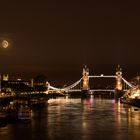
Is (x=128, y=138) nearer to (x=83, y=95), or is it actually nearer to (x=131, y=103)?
(x=131, y=103)

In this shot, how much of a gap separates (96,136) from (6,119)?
13.1m

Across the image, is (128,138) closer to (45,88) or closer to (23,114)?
(23,114)

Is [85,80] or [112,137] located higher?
[85,80]

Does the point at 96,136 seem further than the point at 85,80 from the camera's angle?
No

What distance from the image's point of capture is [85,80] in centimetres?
19462

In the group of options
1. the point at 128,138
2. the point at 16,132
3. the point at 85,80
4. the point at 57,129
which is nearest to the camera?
the point at 128,138

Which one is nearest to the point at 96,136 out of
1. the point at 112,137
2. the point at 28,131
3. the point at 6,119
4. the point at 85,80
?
the point at 112,137

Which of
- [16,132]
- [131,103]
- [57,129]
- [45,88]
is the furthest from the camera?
[45,88]

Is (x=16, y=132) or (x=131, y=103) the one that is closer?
(x=16, y=132)

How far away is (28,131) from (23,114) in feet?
33.0

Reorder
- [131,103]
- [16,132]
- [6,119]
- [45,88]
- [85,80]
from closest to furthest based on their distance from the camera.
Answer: [16,132]
[6,119]
[131,103]
[45,88]
[85,80]

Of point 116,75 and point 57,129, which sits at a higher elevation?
point 116,75

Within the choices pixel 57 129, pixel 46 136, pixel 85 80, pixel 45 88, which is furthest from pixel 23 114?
pixel 85 80

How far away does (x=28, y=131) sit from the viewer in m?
34.9
